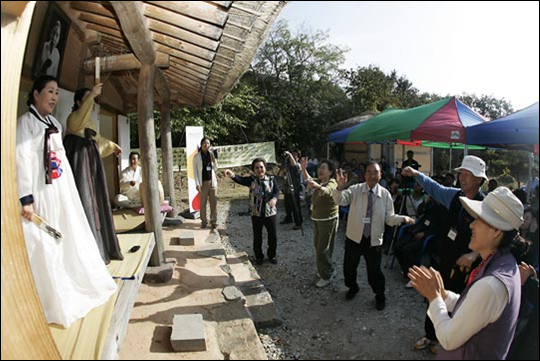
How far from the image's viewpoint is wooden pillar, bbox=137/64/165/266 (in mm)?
Result: 4312

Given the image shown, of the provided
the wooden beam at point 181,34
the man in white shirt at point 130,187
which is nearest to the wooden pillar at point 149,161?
the wooden beam at point 181,34

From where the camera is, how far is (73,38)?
3988 millimetres

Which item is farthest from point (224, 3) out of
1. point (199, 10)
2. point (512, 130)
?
point (512, 130)

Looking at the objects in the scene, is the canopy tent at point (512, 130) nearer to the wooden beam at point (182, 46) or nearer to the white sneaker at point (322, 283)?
the white sneaker at point (322, 283)

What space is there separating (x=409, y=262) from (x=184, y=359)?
11.5ft

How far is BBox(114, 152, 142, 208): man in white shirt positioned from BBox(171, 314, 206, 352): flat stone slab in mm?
3621

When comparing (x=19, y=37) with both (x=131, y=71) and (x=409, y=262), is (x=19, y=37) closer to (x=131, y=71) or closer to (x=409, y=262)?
(x=131, y=71)

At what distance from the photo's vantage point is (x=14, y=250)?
1.75m

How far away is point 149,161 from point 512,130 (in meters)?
4.48

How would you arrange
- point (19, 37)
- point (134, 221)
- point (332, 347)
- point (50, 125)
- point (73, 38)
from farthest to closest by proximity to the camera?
1. point (134, 221)
2. point (73, 38)
3. point (332, 347)
4. point (50, 125)
5. point (19, 37)

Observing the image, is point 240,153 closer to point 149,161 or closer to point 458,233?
point 149,161

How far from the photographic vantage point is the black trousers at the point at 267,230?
592cm

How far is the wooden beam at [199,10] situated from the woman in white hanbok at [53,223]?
0.95 meters

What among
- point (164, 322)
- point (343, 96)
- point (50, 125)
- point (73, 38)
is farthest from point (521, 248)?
point (343, 96)
